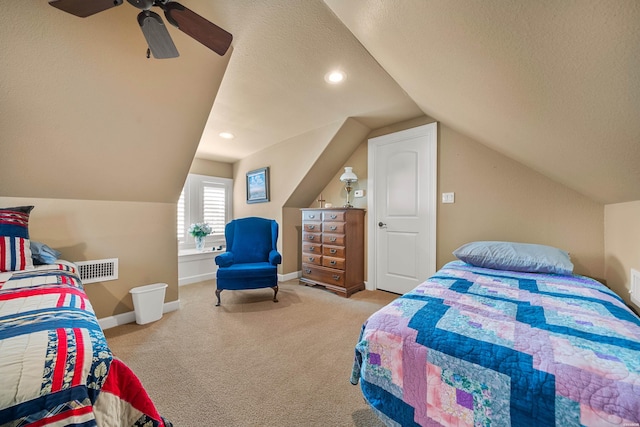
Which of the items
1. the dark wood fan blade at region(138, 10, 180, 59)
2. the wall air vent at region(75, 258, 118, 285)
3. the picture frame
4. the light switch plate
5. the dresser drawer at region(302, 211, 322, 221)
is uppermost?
the dark wood fan blade at region(138, 10, 180, 59)

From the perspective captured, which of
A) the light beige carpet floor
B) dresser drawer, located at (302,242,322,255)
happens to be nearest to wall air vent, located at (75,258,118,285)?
the light beige carpet floor

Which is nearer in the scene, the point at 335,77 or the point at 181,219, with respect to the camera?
the point at 335,77

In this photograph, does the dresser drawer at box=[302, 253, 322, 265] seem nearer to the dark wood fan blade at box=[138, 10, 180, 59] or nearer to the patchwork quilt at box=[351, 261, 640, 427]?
the patchwork quilt at box=[351, 261, 640, 427]

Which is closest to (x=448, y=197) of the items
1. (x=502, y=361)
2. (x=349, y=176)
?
(x=349, y=176)

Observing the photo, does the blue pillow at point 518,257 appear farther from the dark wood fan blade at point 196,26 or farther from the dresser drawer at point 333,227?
the dark wood fan blade at point 196,26

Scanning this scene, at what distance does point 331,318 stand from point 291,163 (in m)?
2.40

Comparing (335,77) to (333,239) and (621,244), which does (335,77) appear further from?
(621,244)

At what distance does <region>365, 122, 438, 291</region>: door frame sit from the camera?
2.91 metres

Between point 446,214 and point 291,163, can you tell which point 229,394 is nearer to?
point 446,214

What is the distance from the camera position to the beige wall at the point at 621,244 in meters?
1.51

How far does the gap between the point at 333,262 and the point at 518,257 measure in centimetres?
207

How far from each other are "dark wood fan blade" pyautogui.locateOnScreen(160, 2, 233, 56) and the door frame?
7.89ft

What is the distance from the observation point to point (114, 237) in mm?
2457

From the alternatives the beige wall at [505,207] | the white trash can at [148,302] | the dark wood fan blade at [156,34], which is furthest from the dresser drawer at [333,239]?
the dark wood fan blade at [156,34]
